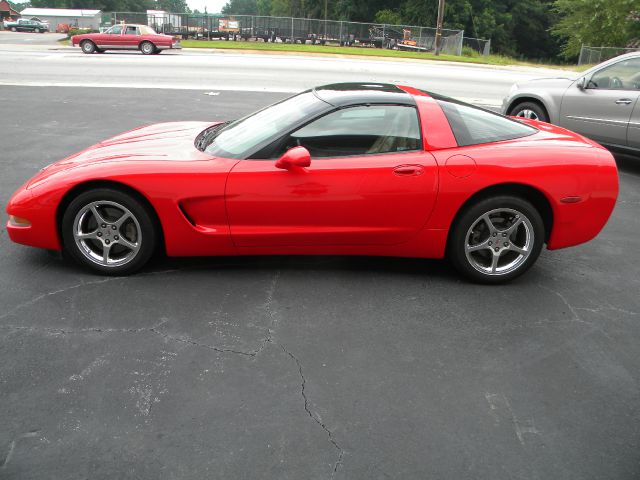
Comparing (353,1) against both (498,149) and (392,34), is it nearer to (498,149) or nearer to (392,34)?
Result: (392,34)

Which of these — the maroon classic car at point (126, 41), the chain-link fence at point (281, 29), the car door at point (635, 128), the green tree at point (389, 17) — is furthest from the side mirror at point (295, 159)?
the green tree at point (389, 17)

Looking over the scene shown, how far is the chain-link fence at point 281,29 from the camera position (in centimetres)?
4034

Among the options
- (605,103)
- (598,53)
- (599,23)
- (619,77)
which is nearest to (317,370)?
(605,103)

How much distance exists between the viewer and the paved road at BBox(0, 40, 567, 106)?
15.1 metres

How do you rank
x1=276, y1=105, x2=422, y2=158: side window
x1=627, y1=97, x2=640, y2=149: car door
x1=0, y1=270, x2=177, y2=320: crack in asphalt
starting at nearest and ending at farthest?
x1=0, y1=270, x2=177, y2=320: crack in asphalt
x1=276, y1=105, x2=422, y2=158: side window
x1=627, y1=97, x2=640, y2=149: car door

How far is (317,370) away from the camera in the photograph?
320cm

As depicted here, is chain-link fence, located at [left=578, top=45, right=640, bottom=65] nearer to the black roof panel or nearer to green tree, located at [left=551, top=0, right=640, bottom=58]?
green tree, located at [left=551, top=0, right=640, bottom=58]

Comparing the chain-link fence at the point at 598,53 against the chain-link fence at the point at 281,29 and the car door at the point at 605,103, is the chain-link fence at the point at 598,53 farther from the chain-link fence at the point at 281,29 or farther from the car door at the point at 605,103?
the car door at the point at 605,103

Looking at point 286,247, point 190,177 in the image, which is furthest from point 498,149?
point 190,177

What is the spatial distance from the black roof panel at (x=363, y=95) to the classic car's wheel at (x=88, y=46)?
82.3 ft

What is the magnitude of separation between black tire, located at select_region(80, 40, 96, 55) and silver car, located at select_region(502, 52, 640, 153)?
2300 centimetres

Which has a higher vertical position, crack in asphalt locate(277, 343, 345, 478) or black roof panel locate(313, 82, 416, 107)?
black roof panel locate(313, 82, 416, 107)

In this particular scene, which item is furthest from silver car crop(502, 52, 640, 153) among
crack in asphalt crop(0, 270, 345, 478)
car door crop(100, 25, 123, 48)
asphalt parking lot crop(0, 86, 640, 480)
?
car door crop(100, 25, 123, 48)

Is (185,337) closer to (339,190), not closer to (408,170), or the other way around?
(339,190)
